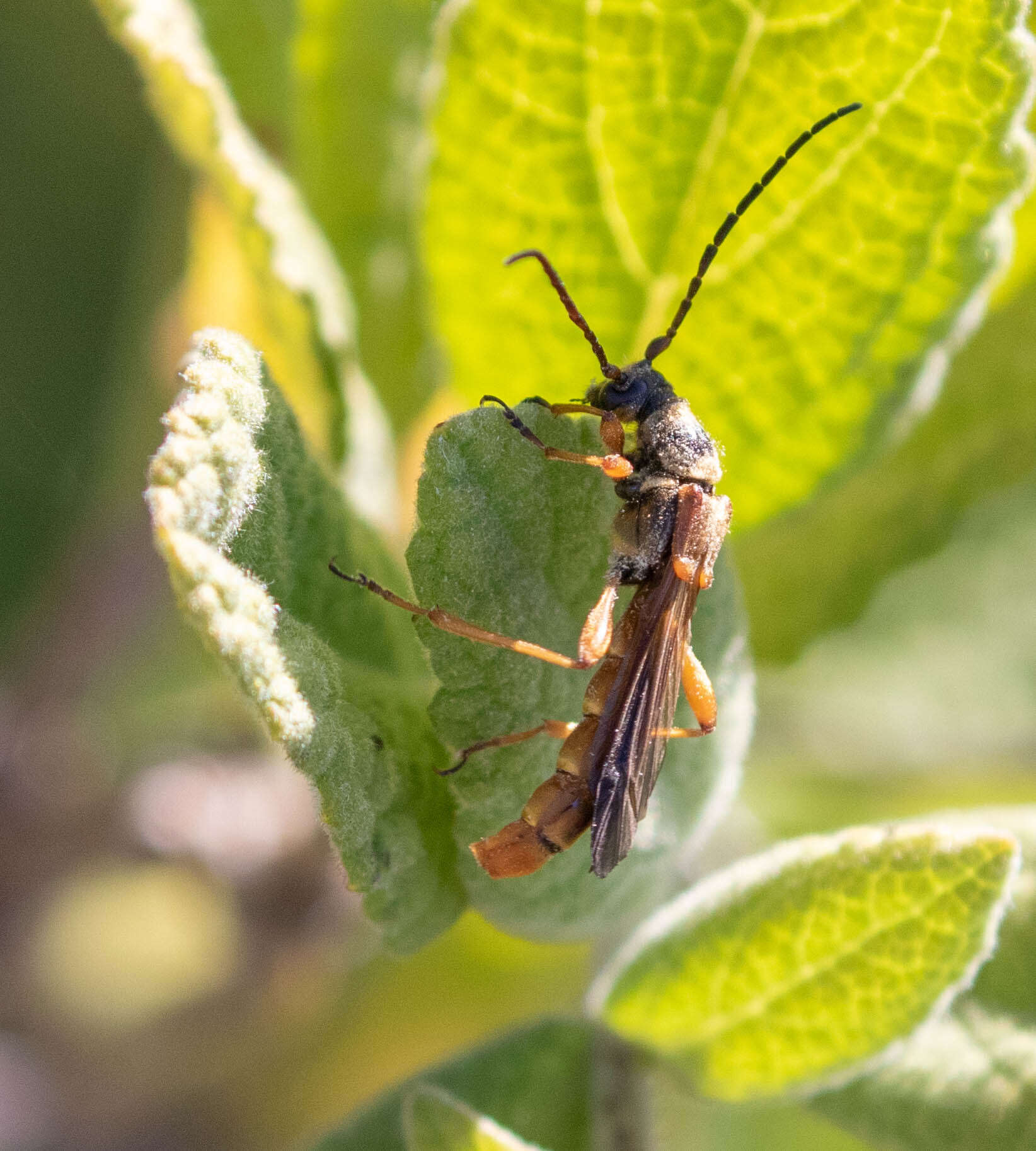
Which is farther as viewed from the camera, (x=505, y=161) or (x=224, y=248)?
(x=224, y=248)

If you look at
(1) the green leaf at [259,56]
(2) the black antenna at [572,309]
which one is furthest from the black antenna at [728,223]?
(1) the green leaf at [259,56]

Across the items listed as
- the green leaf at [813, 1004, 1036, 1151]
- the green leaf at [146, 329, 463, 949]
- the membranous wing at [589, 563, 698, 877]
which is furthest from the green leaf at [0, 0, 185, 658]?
the green leaf at [813, 1004, 1036, 1151]

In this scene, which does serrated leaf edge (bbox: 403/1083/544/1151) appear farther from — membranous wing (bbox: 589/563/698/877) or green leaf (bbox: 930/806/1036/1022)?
green leaf (bbox: 930/806/1036/1022)

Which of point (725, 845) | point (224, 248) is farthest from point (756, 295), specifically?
point (224, 248)

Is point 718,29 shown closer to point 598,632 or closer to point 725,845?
point 598,632

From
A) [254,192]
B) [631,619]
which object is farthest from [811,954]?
[254,192]

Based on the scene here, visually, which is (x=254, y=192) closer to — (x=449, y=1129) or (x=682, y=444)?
(x=682, y=444)

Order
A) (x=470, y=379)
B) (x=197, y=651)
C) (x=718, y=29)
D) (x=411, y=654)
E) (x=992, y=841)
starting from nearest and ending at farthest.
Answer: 1. (x=992, y=841)
2. (x=718, y=29)
3. (x=411, y=654)
4. (x=470, y=379)
5. (x=197, y=651)
